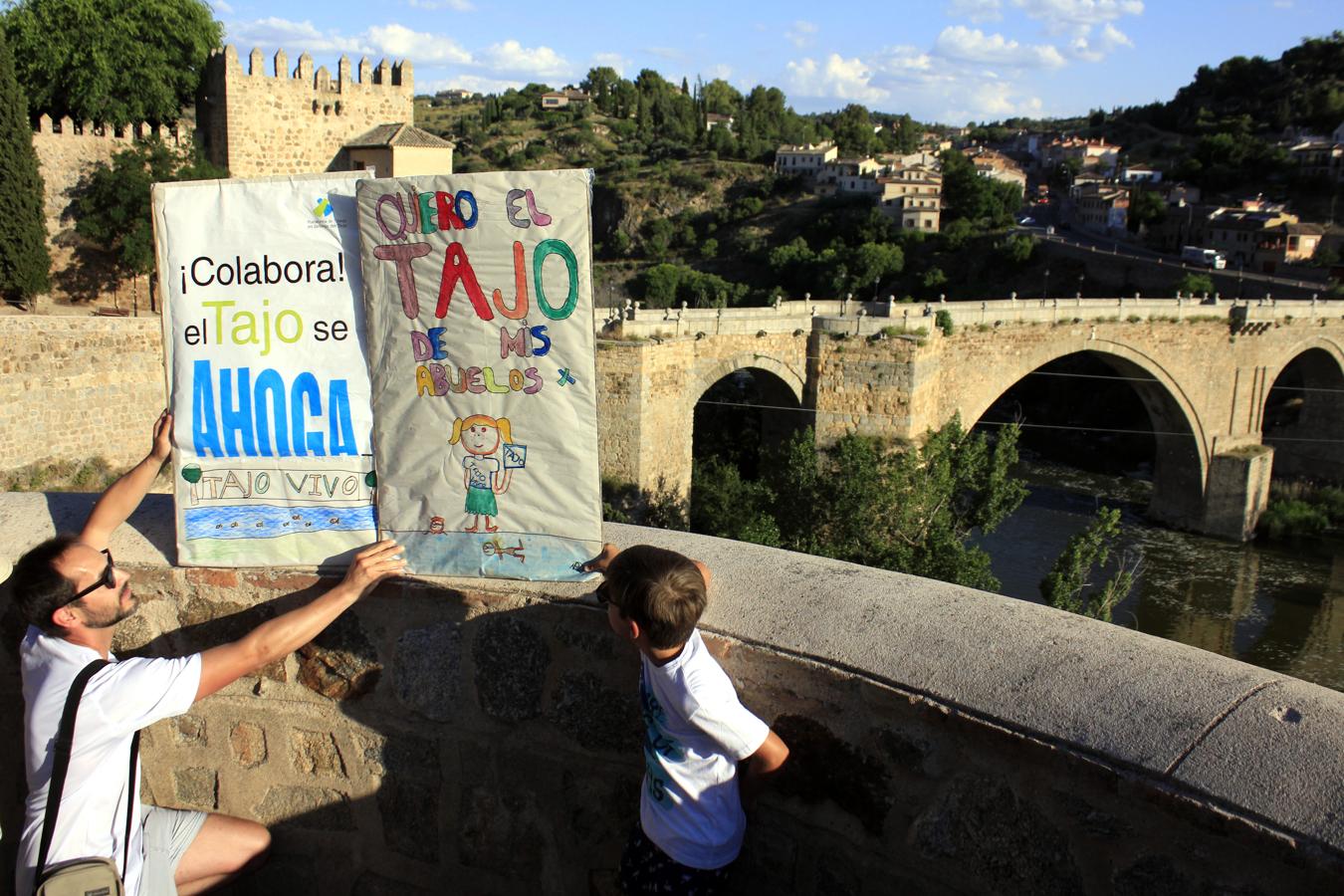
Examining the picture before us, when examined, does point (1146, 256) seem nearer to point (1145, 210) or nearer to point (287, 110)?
point (1145, 210)

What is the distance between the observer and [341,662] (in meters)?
1.71

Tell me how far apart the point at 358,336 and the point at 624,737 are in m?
0.76

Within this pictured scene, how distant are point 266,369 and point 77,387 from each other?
1187cm

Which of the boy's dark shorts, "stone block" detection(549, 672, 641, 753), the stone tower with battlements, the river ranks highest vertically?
the stone tower with battlements

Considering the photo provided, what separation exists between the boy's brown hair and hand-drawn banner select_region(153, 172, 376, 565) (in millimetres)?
578

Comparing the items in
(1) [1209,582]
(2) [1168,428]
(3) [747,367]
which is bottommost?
(1) [1209,582]

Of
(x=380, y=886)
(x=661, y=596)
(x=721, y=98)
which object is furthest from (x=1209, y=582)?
(x=721, y=98)

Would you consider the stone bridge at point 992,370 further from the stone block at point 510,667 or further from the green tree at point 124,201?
the stone block at point 510,667

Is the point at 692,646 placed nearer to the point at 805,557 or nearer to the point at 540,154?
the point at 805,557

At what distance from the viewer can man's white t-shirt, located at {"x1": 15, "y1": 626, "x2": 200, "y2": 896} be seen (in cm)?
140

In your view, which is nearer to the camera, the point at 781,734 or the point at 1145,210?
the point at 781,734

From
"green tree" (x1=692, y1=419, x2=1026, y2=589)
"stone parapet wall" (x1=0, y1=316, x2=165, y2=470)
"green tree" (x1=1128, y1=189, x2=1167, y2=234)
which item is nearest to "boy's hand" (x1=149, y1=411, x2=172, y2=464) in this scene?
"stone parapet wall" (x1=0, y1=316, x2=165, y2=470)

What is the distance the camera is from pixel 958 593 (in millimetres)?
1500

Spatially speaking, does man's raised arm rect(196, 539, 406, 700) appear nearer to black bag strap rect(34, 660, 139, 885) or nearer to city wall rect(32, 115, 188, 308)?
black bag strap rect(34, 660, 139, 885)
